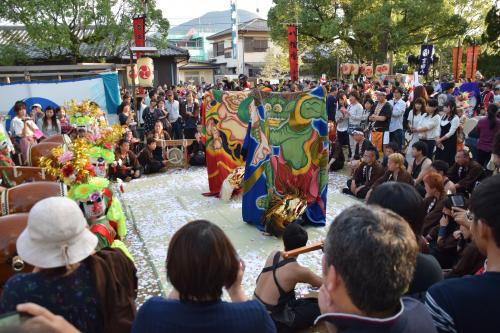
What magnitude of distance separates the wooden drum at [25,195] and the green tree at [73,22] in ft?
30.7

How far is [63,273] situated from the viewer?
5.68 feet

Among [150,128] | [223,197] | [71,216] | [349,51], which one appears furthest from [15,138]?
[349,51]

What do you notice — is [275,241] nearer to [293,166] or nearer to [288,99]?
[293,166]

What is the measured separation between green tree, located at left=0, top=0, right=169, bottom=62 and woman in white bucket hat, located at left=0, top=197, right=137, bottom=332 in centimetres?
1177

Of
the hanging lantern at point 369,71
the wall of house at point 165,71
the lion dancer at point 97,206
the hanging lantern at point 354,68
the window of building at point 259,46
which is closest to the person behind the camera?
the lion dancer at point 97,206

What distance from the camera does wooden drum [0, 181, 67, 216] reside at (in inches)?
150

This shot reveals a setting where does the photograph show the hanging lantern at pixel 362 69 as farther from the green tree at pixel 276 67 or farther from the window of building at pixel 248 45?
the window of building at pixel 248 45

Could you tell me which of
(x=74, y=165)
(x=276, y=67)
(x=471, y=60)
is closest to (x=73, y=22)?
(x=74, y=165)

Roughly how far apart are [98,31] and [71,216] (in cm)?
1256

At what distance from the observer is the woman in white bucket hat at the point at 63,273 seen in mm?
1670

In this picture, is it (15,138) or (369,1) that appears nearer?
(15,138)

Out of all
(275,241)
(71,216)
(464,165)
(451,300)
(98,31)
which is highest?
(98,31)

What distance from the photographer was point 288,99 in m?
5.32

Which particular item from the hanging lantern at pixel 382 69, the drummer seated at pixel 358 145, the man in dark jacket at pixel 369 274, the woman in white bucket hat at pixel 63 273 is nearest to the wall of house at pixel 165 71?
the hanging lantern at pixel 382 69
